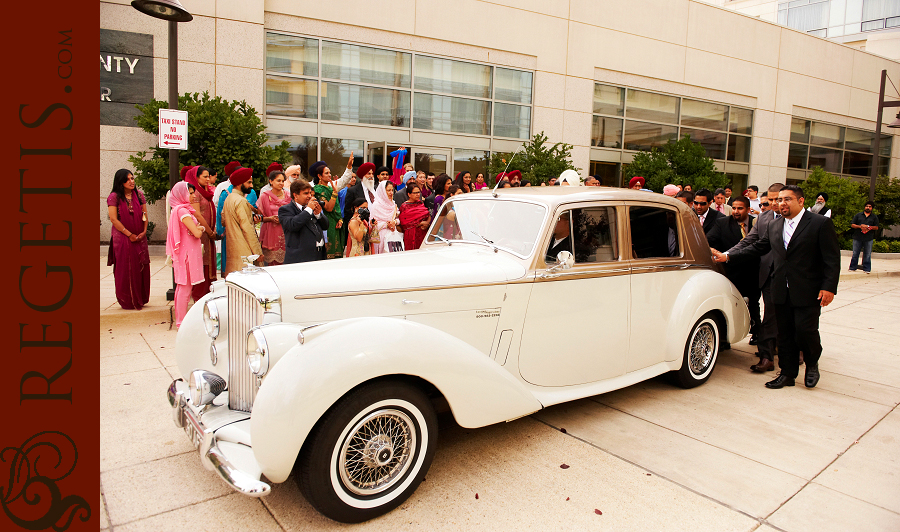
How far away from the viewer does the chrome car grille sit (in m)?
3.15

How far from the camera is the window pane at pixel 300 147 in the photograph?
44.1 feet

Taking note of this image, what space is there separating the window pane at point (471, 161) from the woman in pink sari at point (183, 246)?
33.2 ft

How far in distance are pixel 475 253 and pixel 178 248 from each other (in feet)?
13.5

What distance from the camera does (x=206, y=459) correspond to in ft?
9.04

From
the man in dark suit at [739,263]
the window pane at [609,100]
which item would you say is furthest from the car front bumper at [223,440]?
the window pane at [609,100]

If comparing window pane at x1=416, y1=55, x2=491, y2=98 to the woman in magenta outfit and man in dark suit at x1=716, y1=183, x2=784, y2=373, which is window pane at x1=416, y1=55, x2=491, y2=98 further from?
man in dark suit at x1=716, y1=183, x2=784, y2=373

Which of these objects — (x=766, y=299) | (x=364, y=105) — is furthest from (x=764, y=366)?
(x=364, y=105)

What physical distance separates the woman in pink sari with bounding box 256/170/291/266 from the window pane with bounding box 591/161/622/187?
1343cm

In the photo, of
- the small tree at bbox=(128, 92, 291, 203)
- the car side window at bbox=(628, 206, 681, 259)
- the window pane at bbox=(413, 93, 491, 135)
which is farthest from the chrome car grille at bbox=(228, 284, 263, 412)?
the window pane at bbox=(413, 93, 491, 135)

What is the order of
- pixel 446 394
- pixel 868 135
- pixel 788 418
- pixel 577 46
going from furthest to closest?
pixel 868 135
pixel 577 46
pixel 788 418
pixel 446 394

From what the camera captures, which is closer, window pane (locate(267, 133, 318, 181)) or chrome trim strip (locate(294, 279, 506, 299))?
chrome trim strip (locate(294, 279, 506, 299))

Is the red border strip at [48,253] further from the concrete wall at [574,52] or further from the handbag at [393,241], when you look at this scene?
the concrete wall at [574,52]

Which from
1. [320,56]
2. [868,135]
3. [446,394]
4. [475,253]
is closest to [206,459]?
[446,394]

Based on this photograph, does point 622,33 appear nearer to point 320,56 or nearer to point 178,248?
point 320,56
